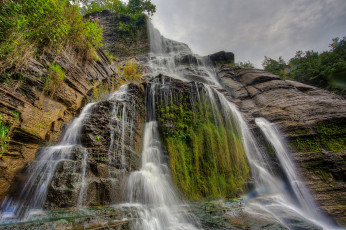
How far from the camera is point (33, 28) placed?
5348 millimetres

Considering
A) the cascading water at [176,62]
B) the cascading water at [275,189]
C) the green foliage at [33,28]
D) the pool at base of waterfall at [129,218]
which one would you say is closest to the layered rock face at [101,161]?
the pool at base of waterfall at [129,218]

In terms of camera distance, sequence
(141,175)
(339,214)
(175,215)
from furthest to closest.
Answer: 1. (339,214)
2. (141,175)
3. (175,215)

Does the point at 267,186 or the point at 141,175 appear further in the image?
the point at 267,186

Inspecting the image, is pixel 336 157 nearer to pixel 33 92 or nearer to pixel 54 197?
pixel 54 197

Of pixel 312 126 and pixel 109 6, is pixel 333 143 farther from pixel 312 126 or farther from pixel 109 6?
pixel 109 6

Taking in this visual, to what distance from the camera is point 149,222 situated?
3676mm

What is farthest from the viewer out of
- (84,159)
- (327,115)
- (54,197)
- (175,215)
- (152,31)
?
(152,31)

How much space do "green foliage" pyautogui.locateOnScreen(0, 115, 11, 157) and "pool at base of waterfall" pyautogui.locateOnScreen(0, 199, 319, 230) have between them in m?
1.75

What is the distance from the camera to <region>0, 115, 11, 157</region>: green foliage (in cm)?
371

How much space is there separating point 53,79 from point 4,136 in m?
2.50

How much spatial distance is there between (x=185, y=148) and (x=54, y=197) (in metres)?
4.64

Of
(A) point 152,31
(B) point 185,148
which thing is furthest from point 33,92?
(A) point 152,31

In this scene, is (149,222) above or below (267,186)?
below

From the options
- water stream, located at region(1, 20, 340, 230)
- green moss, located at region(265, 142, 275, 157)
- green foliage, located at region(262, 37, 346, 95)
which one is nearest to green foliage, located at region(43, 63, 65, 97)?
water stream, located at region(1, 20, 340, 230)
